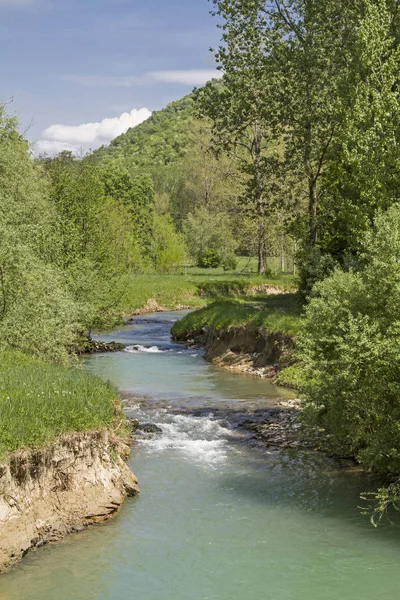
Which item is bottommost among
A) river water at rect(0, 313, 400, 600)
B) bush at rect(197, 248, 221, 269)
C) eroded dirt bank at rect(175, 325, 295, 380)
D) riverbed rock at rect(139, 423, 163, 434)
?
river water at rect(0, 313, 400, 600)

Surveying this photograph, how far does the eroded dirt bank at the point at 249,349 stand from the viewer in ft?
110

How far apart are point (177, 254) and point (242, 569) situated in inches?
3085

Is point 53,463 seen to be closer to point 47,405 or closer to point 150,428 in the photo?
point 47,405

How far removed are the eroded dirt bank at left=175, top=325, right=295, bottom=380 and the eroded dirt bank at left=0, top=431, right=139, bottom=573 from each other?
1505 centimetres

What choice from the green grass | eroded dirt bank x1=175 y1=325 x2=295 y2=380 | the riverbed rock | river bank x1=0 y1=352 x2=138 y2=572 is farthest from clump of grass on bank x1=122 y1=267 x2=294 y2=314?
river bank x1=0 y1=352 x2=138 y2=572

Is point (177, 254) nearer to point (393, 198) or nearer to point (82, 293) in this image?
point (82, 293)

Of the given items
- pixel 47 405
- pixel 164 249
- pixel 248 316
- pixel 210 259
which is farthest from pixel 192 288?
pixel 47 405

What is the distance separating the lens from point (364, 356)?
16531 millimetres

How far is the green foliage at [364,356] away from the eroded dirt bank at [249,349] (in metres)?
11.5

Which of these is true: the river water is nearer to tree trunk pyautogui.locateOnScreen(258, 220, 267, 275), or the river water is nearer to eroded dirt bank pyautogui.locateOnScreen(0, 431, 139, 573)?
eroded dirt bank pyautogui.locateOnScreen(0, 431, 139, 573)

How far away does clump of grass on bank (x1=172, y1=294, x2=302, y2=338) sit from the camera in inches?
1388

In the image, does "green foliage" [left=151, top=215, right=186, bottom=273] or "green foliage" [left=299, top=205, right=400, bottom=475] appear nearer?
"green foliage" [left=299, top=205, right=400, bottom=475]

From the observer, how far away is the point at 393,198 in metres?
23.7

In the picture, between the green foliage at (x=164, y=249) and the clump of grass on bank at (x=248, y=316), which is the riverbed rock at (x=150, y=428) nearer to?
the clump of grass on bank at (x=248, y=316)
